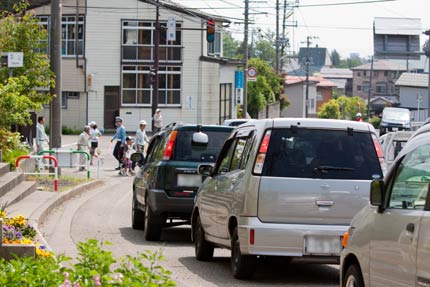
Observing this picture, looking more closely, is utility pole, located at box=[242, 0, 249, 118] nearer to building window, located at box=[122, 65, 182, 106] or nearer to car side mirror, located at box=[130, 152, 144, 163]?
building window, located at box=[122, 65, 182, 106]

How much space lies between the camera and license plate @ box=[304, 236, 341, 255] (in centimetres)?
1102

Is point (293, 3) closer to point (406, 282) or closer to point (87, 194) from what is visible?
point (87, 194)

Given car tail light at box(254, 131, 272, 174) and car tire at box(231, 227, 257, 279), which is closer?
car tail light at box(254, 131, 272, 174)

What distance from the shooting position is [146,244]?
1567 cm

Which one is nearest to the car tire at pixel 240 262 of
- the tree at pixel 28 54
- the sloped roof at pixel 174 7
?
the tree at pixel 28 54

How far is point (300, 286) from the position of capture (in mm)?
11469

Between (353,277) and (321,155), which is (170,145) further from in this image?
(353,277)

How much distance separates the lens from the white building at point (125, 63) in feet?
214

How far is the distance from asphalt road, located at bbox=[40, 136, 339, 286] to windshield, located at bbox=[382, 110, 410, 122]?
41.1 metres

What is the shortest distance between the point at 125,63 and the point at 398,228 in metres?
59.4

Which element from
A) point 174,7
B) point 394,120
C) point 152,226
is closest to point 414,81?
point 394,120

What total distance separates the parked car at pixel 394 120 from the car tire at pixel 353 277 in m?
54.6

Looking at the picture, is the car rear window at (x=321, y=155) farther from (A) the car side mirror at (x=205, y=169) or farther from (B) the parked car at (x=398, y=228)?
(B) the parked car at (x=398, y=228)

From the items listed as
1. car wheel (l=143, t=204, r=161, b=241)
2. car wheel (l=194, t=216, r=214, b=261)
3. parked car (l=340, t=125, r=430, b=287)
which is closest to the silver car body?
car wheel (l=194, t=216, r=214, b=261)
